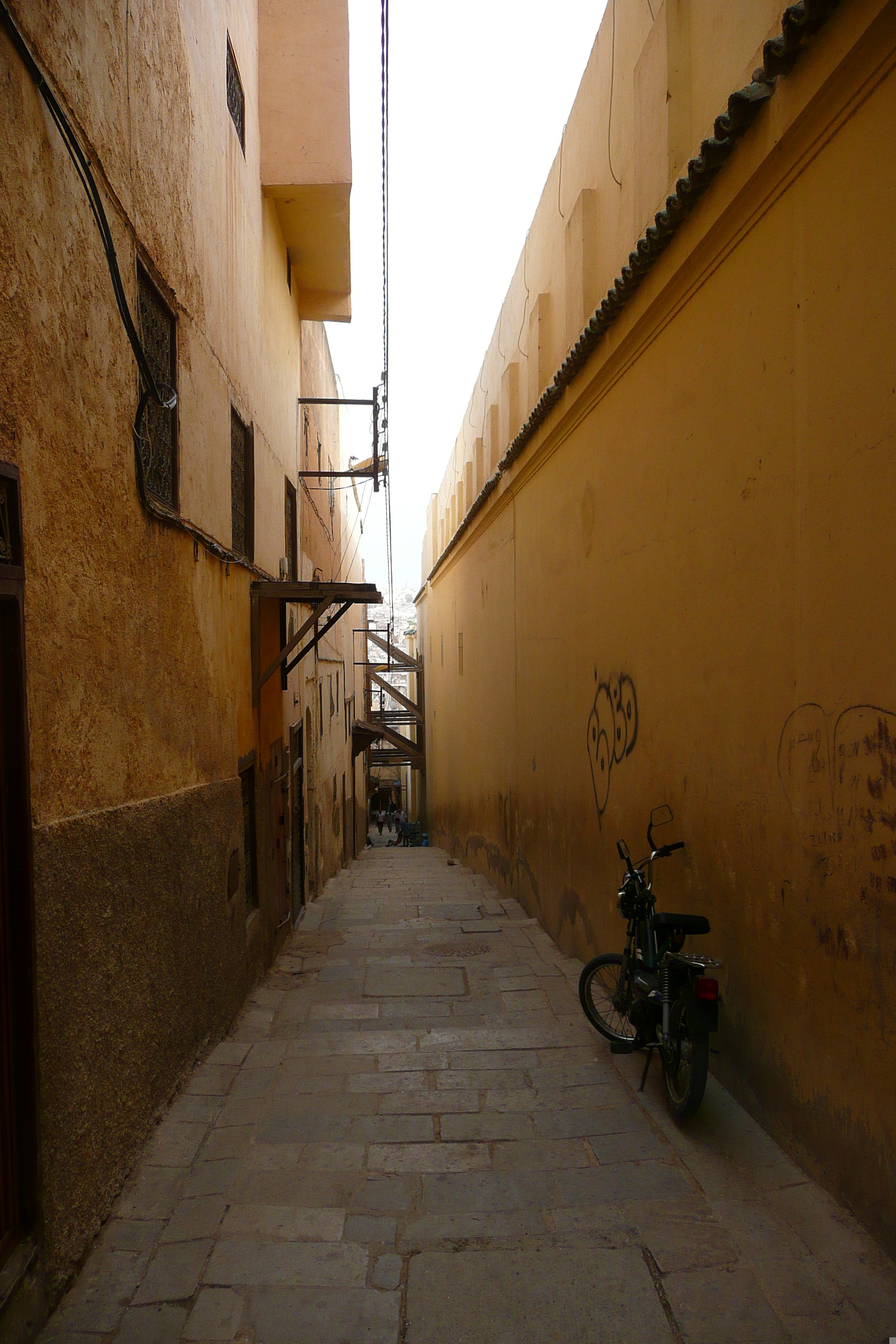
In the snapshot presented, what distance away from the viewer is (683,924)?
4219mm

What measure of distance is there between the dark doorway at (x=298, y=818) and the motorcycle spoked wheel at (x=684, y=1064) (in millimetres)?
5950

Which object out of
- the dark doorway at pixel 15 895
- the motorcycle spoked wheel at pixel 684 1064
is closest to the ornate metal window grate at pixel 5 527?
the dark doorway at pixel 15 895

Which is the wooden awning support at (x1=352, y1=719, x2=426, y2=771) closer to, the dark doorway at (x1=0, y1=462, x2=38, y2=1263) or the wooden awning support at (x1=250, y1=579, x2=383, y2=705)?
the wooden awning support at (x1=250, y1=579, x2=383, y2=705)

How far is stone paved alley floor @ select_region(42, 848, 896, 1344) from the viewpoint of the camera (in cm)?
289

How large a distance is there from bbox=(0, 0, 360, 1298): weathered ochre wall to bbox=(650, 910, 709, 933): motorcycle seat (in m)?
2.48

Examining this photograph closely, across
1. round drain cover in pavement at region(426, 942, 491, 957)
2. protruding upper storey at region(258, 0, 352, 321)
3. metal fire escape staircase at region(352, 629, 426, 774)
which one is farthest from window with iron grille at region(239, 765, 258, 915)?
metal fire escape staircase at region(352, 629, 426, 774)

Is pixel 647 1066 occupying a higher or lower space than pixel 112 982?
lower

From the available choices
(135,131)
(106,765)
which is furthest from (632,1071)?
(135,131)

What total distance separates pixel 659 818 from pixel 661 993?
118cm

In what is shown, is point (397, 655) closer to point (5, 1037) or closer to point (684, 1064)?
point (684, 1064)

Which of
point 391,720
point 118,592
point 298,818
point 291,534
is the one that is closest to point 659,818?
point 118,592

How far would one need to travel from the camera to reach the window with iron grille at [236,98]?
6.76 m

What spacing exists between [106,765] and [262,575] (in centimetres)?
442

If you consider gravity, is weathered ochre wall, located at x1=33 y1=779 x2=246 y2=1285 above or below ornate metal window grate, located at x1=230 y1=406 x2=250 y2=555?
below
